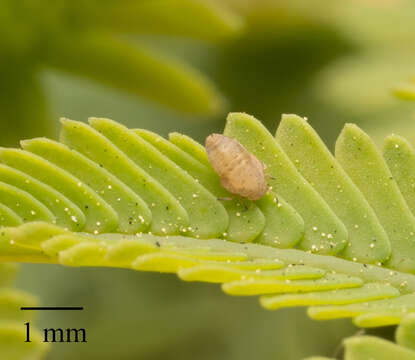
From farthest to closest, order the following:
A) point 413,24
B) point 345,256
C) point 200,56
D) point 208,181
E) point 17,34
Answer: point 200,56, point 413,24, point 17,34, point 208,181, point 345,256

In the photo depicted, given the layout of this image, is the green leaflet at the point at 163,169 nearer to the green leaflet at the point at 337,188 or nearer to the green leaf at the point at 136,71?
the green leaflet at the point at 337,188

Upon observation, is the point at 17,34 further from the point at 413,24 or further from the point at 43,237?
the point at 413,24

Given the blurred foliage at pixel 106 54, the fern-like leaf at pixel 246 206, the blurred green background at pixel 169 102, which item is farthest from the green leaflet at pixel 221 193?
the blurred foliage at pixel 106 54

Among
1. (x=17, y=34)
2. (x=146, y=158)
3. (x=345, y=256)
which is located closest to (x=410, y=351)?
(x=345, y=256)

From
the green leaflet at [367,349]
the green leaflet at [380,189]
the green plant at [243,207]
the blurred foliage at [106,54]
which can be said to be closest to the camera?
the green leaflet at [367,349]

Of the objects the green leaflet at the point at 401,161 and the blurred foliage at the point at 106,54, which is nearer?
the green leaflet at the point at 401,161

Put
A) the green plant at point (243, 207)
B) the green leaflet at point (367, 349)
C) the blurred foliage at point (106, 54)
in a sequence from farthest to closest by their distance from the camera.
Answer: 1. the blurred foliage at point (106, 54)
2. the green plant at point (243, 207)
3. the green leaflet at point (367, 349)

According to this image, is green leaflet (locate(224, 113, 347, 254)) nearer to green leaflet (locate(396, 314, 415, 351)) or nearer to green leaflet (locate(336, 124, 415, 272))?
green leaflet (locate(336, 124, 415, 272))
